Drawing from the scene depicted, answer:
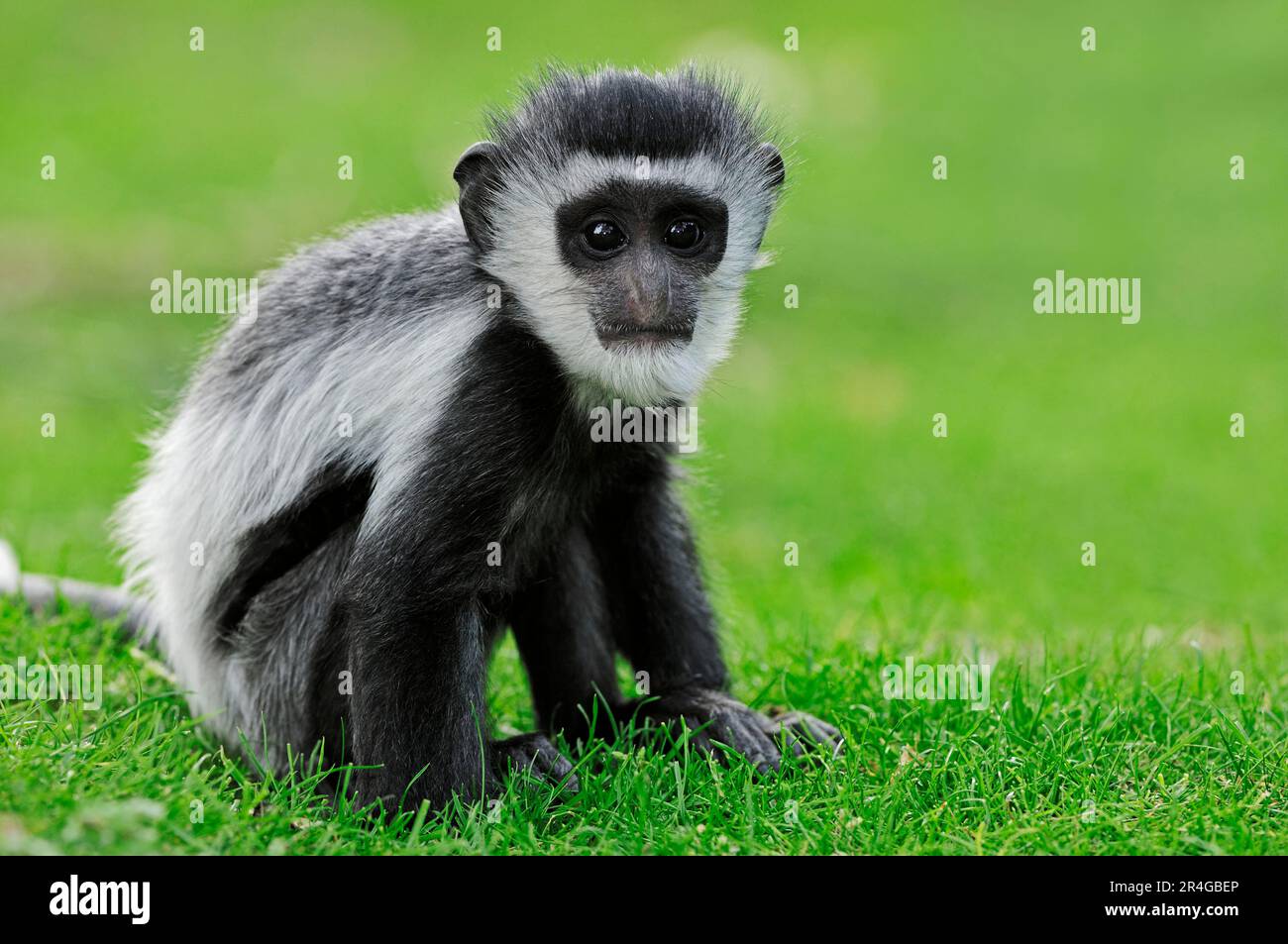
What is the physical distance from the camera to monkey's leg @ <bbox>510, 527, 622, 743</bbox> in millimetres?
6184

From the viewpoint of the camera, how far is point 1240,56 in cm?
2883

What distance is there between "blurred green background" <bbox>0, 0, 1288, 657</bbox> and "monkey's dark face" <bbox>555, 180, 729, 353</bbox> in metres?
1.05

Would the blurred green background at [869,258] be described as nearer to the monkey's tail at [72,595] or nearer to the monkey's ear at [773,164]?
the monkey's ear at [773,164]

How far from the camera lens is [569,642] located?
20.5 ft

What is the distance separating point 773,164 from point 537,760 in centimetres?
259

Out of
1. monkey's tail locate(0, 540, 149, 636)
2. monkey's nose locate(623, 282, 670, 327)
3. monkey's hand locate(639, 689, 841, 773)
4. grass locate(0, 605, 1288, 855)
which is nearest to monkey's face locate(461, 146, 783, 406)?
monkey's nose locate(623, 282, 670, 327)

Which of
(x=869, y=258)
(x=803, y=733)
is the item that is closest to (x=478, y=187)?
(x=803, y=733)

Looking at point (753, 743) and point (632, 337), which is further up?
point (632, 337)

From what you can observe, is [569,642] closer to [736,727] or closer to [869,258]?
[736,727]

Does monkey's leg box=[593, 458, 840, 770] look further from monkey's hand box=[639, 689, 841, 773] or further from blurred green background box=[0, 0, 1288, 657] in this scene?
blurred green background box=[0, 0, 1288, 657]

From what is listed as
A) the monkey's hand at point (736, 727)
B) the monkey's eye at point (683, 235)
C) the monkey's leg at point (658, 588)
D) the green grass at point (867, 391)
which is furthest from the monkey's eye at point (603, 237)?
the monkey's hand at point (736, 727)

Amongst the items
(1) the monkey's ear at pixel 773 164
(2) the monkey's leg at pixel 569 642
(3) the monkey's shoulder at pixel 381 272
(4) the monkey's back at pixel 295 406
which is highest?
(1) the monkey's ear at pixel 773 164

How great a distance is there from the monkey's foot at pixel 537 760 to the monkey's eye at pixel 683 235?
6.42ft

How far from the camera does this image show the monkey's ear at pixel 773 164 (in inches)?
236
